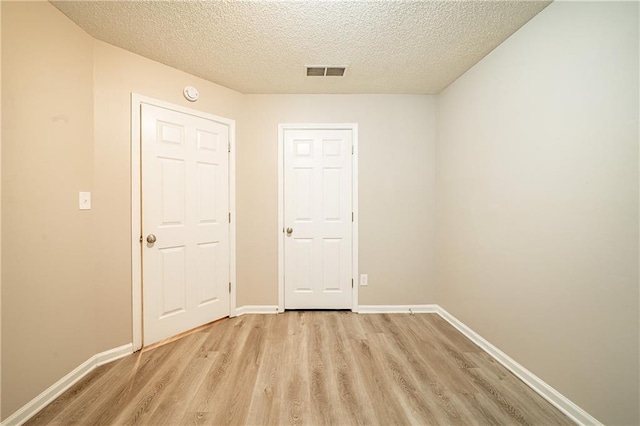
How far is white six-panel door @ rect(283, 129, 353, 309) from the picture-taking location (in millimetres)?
2857

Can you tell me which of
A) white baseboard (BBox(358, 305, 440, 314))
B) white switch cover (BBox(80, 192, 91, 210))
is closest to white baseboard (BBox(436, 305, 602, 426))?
white baseboard (BBox(358, 305, 440, 314))

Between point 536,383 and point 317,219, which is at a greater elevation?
point 317,219

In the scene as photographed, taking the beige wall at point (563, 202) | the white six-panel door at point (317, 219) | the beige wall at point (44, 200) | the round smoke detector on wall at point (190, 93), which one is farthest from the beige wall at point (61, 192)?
the beige wall at point (563, 202)

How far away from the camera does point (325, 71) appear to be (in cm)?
234

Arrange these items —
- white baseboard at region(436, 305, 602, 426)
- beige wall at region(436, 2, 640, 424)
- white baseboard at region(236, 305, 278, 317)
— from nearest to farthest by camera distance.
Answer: beige wall at region(436, 2, 640, 424) → white baseboard at region(436, 305, 602, 426) → white baseboard at region(236, 305, 278, 317)

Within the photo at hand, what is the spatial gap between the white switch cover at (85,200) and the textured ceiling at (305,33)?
1180 mm

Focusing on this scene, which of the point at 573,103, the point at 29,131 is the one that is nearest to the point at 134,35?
the point at 29,131

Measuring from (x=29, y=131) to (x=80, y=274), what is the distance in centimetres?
95

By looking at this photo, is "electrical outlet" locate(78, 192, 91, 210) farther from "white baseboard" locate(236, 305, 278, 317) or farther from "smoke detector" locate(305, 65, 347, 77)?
"smoke detector" locate(305, 65, 347, 77)

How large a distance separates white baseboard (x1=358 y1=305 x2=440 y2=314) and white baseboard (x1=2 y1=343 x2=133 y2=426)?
7.26ft

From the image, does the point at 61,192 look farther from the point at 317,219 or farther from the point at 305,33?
the point at 317,219

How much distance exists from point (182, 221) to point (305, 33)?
1896mm

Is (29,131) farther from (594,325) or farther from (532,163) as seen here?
(594,325)

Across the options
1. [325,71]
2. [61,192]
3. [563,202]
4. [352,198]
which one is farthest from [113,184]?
[563,202]
